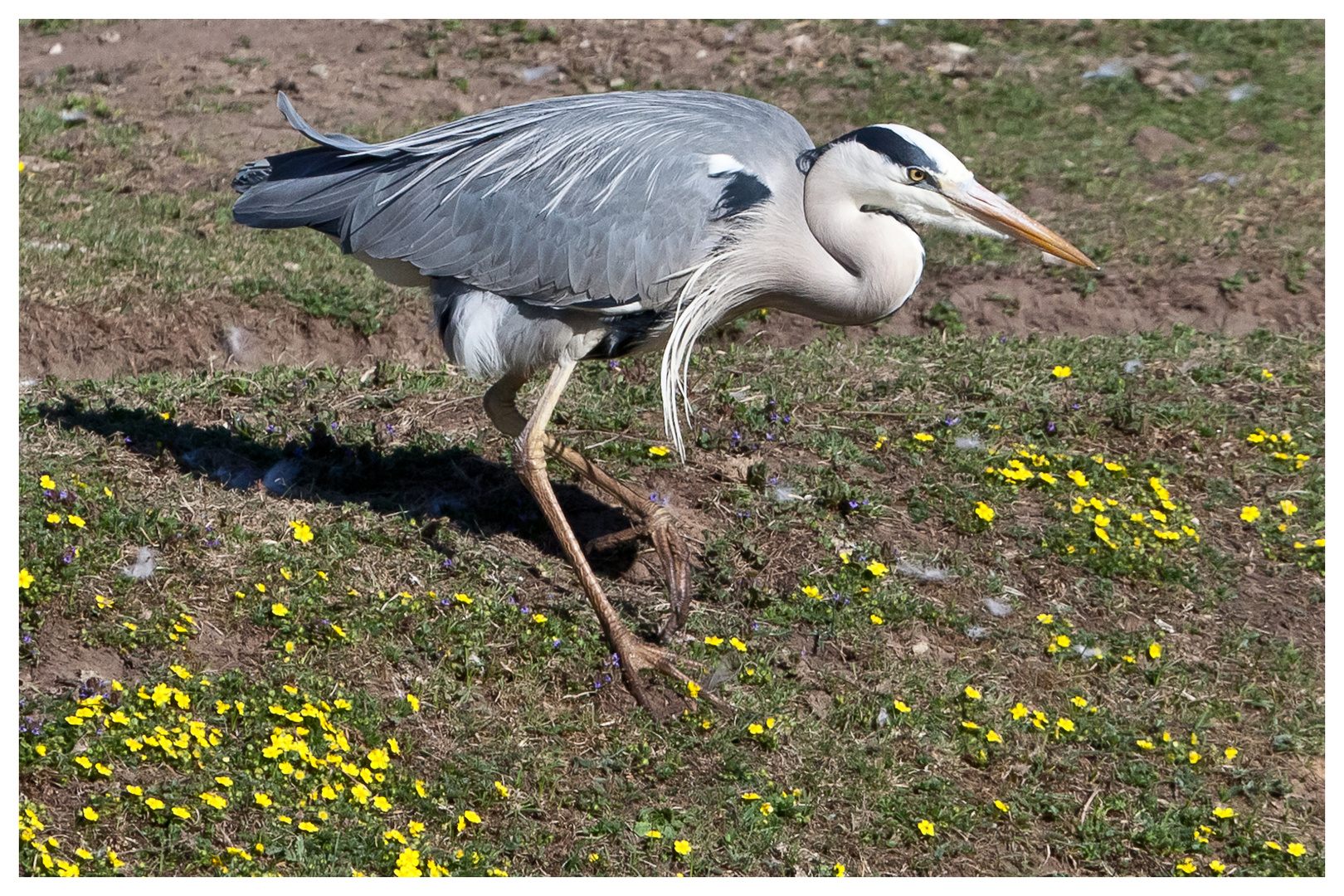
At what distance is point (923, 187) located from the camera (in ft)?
14.9

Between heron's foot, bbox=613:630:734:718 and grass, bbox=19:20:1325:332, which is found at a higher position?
grass, bbox=19:20:1325:332

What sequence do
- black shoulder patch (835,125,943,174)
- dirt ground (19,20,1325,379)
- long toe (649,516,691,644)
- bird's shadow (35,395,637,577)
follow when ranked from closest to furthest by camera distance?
black shoulder patch (835,125,943,174) < long toe (649,516,691,644) < bird's shadow (35,395,637,577) < dirt ground (19,20,1325,379)

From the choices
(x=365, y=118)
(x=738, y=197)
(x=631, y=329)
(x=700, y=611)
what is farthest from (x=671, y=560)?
(x=365, y=118)

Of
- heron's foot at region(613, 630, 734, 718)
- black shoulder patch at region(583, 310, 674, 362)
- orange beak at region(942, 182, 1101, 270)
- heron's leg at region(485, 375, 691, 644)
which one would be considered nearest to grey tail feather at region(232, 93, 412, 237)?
heron's leg at region(485, 375, 691, 644)

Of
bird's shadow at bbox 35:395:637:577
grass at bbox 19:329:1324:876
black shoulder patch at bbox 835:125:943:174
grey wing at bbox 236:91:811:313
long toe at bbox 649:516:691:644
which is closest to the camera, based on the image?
grass at bbox 19:329:1324:876

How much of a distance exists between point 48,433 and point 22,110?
4.12 metres

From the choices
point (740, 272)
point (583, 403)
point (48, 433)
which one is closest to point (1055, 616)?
point (740, 272)

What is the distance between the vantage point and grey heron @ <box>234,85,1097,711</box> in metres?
4.61

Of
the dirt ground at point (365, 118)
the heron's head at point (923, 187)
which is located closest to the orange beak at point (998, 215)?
the heron's head at point (923, 187)

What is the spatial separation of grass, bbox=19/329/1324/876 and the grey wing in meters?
0.99

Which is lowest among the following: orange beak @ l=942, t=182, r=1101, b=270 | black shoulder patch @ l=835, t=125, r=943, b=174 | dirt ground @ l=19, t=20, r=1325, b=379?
dirt ground @ l=19, t=20, r=1325, b=379

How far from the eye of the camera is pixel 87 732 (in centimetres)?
397

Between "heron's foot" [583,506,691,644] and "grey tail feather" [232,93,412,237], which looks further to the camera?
"grey tail feather" [232,93,412,237]

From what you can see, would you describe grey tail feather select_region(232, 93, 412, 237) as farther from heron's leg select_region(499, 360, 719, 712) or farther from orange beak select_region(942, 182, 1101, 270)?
orange beak select_region(942, 182, 1101, 270)
